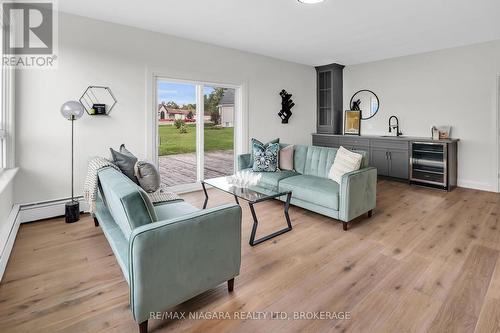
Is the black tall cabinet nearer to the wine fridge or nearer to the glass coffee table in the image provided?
the wine fridge

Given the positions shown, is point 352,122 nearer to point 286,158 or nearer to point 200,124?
point 286,158

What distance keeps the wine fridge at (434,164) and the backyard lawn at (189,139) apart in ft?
11.5

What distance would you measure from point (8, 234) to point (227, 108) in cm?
367

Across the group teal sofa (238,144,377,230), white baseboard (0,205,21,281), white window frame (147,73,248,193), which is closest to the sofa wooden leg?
white baseboard (0,205,21,281)

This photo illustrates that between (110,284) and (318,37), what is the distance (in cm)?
430

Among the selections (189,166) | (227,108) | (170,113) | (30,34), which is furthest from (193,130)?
(30,34)

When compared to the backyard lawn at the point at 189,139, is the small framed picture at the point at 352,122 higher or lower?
higher

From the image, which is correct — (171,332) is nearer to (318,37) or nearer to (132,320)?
(132,320)

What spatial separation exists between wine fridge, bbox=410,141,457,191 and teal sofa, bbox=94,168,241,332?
4467 mm

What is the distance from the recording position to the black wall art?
5.87 m

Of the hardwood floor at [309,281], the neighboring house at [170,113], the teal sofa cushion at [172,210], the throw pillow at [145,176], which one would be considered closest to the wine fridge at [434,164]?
the hardwood floor at [309,281]

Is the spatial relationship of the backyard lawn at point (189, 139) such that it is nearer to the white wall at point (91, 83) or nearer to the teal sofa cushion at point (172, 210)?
the white wall at point (91, 83)

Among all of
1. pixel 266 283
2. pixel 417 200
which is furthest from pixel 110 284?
pixel 417 200

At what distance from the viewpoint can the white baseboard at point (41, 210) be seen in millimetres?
3266
